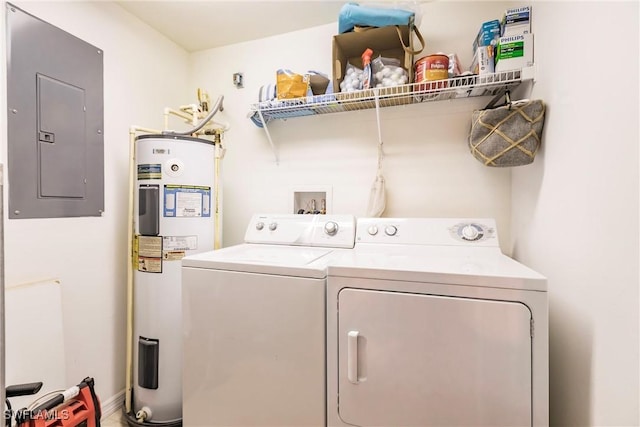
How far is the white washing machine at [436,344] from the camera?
3.00ft

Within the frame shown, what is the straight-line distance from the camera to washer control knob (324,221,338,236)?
5.50ft

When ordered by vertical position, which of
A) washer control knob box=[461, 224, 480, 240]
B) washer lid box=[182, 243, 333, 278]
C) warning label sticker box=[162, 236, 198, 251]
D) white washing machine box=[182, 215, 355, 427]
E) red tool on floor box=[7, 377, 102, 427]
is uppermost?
washer control knob box=[461, 224, 480, 240]

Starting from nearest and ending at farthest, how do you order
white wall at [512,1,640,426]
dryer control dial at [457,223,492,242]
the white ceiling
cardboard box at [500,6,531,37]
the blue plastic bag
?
white wall at [512,1,640,426], cardboard box at [500,6,531,37], dryer control dial at [457,223,492,242], the blue plastic bag, the white ceiling

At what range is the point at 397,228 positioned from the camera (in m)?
1.62

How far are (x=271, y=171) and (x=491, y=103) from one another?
148 centimetres

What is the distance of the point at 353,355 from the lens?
3.50 ft

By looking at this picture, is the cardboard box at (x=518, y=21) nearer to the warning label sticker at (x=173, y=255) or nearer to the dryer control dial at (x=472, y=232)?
the dryer control dial at (x=472, y=232)

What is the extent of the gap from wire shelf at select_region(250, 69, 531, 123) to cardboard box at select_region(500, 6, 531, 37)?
0.60 ft

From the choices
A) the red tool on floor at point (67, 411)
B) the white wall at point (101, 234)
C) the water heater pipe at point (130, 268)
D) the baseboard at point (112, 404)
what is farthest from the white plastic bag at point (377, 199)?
the baseboard at point (112, 404)

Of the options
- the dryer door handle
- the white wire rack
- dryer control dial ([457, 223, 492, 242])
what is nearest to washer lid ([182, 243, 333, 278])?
the dryer door handle

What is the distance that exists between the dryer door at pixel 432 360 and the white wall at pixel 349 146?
95 centimetres

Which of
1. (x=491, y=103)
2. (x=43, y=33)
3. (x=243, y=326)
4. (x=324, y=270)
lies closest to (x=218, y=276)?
(x=243, y=326)

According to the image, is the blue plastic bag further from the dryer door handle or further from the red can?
the dryer door handle

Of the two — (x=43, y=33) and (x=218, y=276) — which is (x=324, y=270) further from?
(x=43, y=33)
